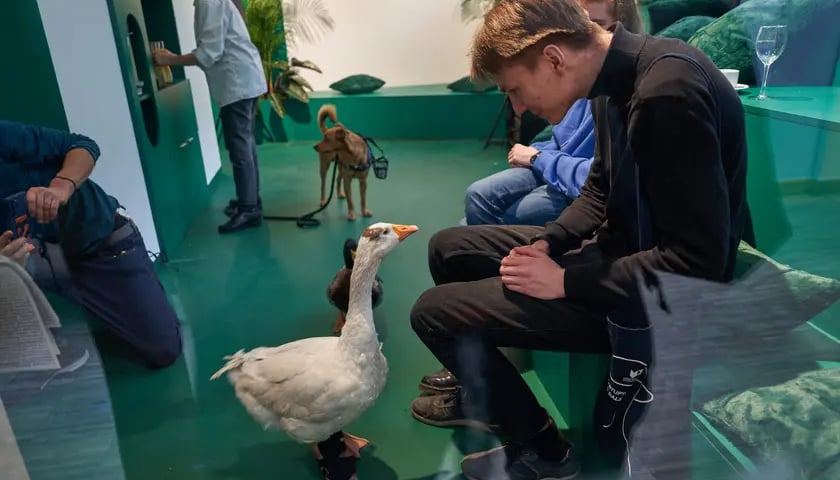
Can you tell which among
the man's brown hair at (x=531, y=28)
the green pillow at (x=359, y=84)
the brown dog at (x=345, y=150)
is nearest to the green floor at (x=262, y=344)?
the brown dog at (x=345, y=150)

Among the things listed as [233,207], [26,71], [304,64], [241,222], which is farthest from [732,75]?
[304,64]

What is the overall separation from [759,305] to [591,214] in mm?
714

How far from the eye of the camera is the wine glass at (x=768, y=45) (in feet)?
5.01

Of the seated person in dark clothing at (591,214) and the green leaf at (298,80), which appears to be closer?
the seated person in dark clothing at (591,214)

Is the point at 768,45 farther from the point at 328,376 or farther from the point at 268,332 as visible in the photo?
the point at 268,332

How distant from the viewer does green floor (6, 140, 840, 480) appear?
40.3 inches

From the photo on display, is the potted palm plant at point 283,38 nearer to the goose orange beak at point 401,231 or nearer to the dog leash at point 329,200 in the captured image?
the dog leash at point 329,200

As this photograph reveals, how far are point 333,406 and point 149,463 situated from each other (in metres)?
0.59

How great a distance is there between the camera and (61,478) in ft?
2.68

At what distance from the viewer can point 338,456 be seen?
1.41 metres

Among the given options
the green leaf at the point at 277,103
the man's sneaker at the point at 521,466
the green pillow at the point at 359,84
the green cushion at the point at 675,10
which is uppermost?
the green cushion at the point at 675,10

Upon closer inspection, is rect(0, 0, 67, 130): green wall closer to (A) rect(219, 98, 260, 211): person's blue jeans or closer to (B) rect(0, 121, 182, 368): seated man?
(B) rect(0, 121, 182, 368): seated man

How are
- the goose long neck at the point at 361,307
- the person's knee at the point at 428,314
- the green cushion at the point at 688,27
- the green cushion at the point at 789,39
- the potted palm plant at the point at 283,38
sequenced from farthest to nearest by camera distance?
the potted palm plant at the point at 283,38, the green cushion at the point at 688,27, the green cushion at the point at 789,39, the goose long neck at the point at 361,307, the person's knee at the point at 428,314

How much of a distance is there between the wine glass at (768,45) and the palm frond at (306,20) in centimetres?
472
